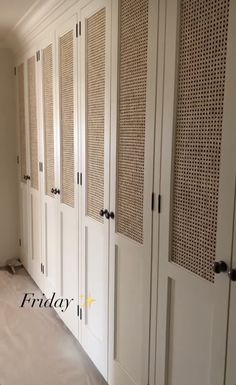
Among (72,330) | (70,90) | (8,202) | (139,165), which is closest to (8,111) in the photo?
(8,202)

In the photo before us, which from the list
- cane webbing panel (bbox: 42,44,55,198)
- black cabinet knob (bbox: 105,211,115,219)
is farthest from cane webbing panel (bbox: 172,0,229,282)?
cane webbing panel (bbox: 42,44,55,198)

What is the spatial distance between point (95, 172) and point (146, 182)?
589 millimetres

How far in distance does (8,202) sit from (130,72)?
2729 millimetres

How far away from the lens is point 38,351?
244 cm

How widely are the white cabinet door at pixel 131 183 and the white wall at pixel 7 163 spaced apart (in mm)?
2349

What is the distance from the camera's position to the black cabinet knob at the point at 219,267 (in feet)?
3.82

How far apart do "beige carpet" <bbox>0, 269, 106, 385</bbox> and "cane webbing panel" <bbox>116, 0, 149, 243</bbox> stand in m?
1.00

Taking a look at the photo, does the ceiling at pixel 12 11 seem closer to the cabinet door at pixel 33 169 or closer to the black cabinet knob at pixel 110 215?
the cabinet door at pixel 33 169

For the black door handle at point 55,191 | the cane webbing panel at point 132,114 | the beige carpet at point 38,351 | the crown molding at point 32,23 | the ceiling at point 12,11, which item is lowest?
the beige carpet at point 38,351

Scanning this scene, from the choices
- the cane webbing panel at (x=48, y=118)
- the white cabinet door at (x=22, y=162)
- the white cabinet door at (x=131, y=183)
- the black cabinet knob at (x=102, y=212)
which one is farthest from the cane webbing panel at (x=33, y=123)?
the white cabinet door at (x=131, y=183)

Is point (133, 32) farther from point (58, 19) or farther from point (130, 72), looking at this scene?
point (58, 19)

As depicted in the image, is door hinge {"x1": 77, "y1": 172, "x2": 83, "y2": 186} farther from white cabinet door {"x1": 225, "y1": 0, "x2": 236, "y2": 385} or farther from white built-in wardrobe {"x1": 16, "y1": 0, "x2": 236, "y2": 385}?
white cabinet door {"x1": 225, "y1": 0, "x2": 236, "y2": 385}

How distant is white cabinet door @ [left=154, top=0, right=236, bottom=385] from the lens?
1159 millimetres

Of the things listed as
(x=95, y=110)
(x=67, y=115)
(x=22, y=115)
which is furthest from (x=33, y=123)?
(x=95, y=110)
